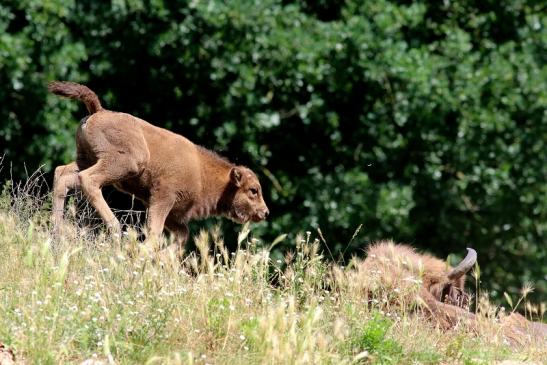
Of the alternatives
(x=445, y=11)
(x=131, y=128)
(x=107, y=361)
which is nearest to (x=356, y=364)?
(x=107, y=361)

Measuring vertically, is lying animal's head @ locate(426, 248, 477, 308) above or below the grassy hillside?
below

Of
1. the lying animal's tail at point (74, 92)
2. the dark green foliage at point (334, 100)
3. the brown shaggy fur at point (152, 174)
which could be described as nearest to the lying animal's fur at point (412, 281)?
the brown shaggy fur at point (152, 174)

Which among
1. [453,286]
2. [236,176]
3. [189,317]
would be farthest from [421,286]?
[236,176]

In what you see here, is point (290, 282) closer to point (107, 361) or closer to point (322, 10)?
point (107, 361)

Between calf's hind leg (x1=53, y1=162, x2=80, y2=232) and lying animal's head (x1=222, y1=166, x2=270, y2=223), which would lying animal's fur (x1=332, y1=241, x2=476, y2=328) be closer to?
lying animal's head (x1=222, y1=166, x2=270, y2=223)

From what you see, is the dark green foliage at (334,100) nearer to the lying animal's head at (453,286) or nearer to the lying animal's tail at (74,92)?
the lying animal's tail at (74,92)

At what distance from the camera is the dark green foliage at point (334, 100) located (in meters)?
17.0

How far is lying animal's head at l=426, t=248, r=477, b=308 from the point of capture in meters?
10.7

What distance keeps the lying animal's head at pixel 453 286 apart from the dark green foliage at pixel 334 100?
6.75m

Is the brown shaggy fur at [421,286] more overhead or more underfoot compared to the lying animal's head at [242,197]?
more overhead

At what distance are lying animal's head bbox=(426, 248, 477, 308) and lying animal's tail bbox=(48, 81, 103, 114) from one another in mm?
3814

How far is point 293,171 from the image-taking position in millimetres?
18531

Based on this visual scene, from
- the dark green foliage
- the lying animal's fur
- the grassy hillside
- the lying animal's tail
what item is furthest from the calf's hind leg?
the dark green foliage

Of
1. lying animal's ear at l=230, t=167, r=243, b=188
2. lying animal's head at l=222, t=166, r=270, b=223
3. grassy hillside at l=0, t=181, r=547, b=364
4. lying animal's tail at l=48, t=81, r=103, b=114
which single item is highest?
→ lying animal's tail at l=48, t=81, r=103, b=114
